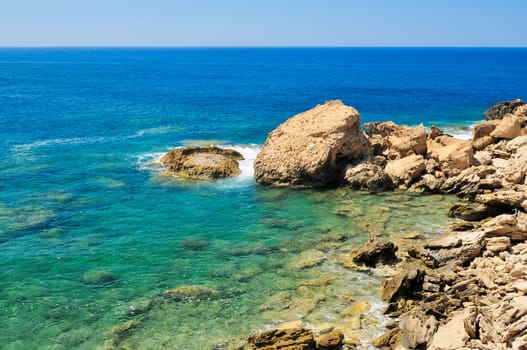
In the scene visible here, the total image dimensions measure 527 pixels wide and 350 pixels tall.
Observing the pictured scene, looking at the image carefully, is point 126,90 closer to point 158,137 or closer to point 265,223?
point 158,137

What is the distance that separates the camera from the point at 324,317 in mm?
21172

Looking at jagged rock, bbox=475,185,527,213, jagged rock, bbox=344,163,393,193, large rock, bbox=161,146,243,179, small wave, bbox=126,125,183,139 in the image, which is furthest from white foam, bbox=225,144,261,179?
jagged rock, bbox=475,185,527,213

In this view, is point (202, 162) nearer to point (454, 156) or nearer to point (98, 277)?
point (98, 277)

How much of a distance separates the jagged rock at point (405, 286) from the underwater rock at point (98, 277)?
44.0 feet

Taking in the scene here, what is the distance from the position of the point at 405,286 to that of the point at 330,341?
5.20m

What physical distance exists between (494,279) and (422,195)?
14.9 meters

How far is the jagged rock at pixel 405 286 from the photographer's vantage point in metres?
21.9

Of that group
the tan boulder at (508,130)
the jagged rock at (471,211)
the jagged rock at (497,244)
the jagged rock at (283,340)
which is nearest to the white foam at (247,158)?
the jagged rock at (471,211)

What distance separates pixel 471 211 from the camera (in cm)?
3131

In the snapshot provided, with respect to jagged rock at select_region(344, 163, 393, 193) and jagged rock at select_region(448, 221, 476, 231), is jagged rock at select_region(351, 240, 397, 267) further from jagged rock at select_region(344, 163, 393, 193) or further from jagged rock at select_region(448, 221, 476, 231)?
jagged rock at select_region(344, 163, 393, 193)

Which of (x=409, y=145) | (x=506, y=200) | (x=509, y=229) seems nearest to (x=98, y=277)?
(x=509, y=229)

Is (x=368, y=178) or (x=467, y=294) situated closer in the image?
(x=467, y=294)

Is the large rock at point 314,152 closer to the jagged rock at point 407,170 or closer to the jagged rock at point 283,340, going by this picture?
the jagged rock at point 407,170

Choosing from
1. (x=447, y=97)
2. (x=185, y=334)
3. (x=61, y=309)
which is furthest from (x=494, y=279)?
(x=447, y=97)
